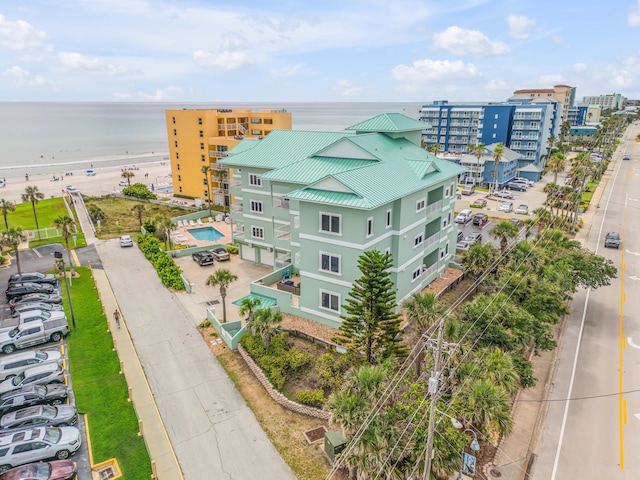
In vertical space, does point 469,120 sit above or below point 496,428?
above

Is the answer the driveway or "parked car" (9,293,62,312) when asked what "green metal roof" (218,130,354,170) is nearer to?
the driveway

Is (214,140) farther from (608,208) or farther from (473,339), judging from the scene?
(608,208)

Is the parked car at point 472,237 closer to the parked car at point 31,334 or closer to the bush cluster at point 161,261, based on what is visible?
the bush cluster at point 161,261

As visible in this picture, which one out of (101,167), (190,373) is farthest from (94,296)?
(101,167)

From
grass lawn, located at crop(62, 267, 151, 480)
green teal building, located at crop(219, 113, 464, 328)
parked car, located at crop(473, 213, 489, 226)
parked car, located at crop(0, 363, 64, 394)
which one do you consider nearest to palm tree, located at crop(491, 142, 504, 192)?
parked car, located at crop(473, 213, 489, 226)

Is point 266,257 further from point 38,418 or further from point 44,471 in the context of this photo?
point 44,471

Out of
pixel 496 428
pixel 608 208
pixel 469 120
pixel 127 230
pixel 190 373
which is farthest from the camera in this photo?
pixel 469 120
